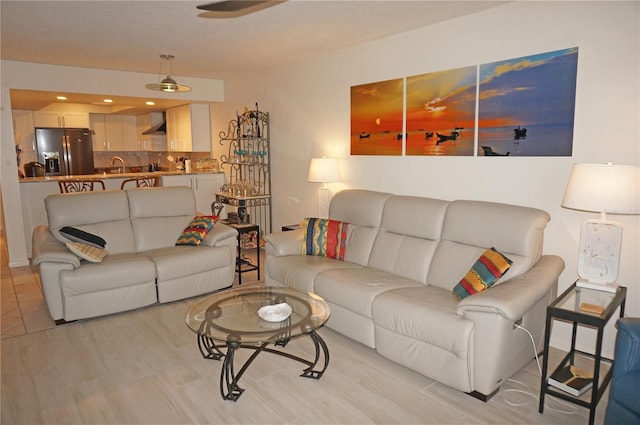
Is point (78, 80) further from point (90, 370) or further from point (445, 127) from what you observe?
point (445, 127)

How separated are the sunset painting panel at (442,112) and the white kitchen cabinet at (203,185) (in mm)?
3963

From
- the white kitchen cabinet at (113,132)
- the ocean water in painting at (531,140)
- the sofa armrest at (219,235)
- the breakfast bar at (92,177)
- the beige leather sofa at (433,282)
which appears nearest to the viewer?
the beige leather sofa at (433,282)

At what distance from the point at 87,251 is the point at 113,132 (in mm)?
6067

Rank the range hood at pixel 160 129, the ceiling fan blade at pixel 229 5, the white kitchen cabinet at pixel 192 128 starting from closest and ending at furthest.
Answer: the ceiling fan blade at pixel 229 5
the white kitchen cabinet at pixel 192 128
the range hood at pixel 160 129

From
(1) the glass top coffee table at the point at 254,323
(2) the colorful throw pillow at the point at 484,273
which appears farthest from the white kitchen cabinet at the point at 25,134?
(2) the colorful throw pillow at the point at 484,273

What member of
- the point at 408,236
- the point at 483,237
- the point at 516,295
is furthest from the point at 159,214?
the point at 516,295

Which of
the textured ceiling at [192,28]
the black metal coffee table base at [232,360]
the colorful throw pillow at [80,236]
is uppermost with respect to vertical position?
the textured ceiling at [192,28]

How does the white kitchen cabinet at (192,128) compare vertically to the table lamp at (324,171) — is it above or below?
above

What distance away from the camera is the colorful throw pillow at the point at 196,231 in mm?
4371

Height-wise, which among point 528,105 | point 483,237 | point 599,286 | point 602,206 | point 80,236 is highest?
point 528,105

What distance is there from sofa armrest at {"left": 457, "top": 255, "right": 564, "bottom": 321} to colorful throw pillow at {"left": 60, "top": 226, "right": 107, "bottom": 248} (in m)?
3.29

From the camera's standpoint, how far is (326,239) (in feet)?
13.1

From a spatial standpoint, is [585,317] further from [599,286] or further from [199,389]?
[199,389]

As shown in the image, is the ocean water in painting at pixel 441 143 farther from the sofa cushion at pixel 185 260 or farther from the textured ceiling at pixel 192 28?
the sofa cushion at pixel 185 260
